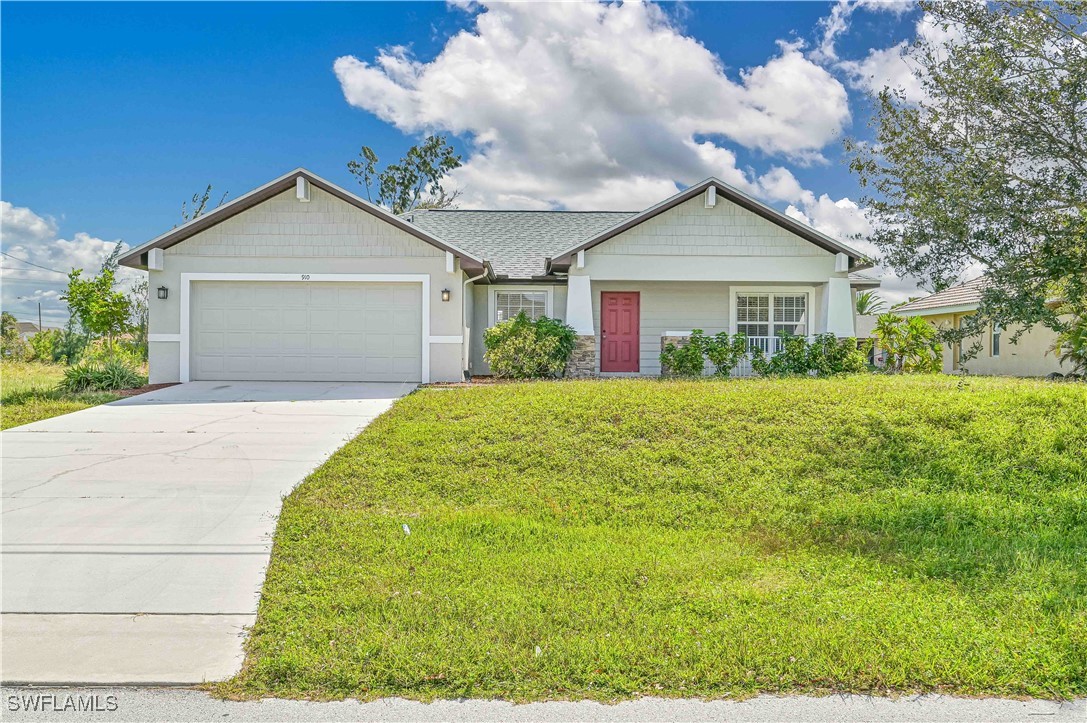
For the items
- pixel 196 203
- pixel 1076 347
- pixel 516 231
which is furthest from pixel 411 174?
pixel 1076 347

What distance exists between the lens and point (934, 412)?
26.4ft

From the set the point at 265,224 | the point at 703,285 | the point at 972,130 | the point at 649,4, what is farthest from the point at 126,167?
the point at 972,130

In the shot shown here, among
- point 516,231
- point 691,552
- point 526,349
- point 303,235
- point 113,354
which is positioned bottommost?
point 691,552

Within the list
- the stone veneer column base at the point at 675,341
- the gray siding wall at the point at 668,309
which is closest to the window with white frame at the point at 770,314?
the gray siding wall at the point at 668,309

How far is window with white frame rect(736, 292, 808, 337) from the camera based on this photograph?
1596cm

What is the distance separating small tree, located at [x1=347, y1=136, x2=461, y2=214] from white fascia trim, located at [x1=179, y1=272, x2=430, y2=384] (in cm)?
2075

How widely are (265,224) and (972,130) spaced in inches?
515

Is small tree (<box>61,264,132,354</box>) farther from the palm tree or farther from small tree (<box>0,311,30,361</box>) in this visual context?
the palm tree

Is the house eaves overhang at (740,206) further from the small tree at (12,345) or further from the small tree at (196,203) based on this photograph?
the small tree at (12,345)

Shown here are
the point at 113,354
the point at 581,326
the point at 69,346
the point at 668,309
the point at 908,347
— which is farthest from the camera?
the point at 69,346

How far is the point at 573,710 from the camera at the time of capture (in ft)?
9.72

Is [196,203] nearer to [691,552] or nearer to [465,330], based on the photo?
[465,330]

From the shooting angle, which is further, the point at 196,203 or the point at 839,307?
the point at 196,203

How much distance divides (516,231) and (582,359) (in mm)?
6396
